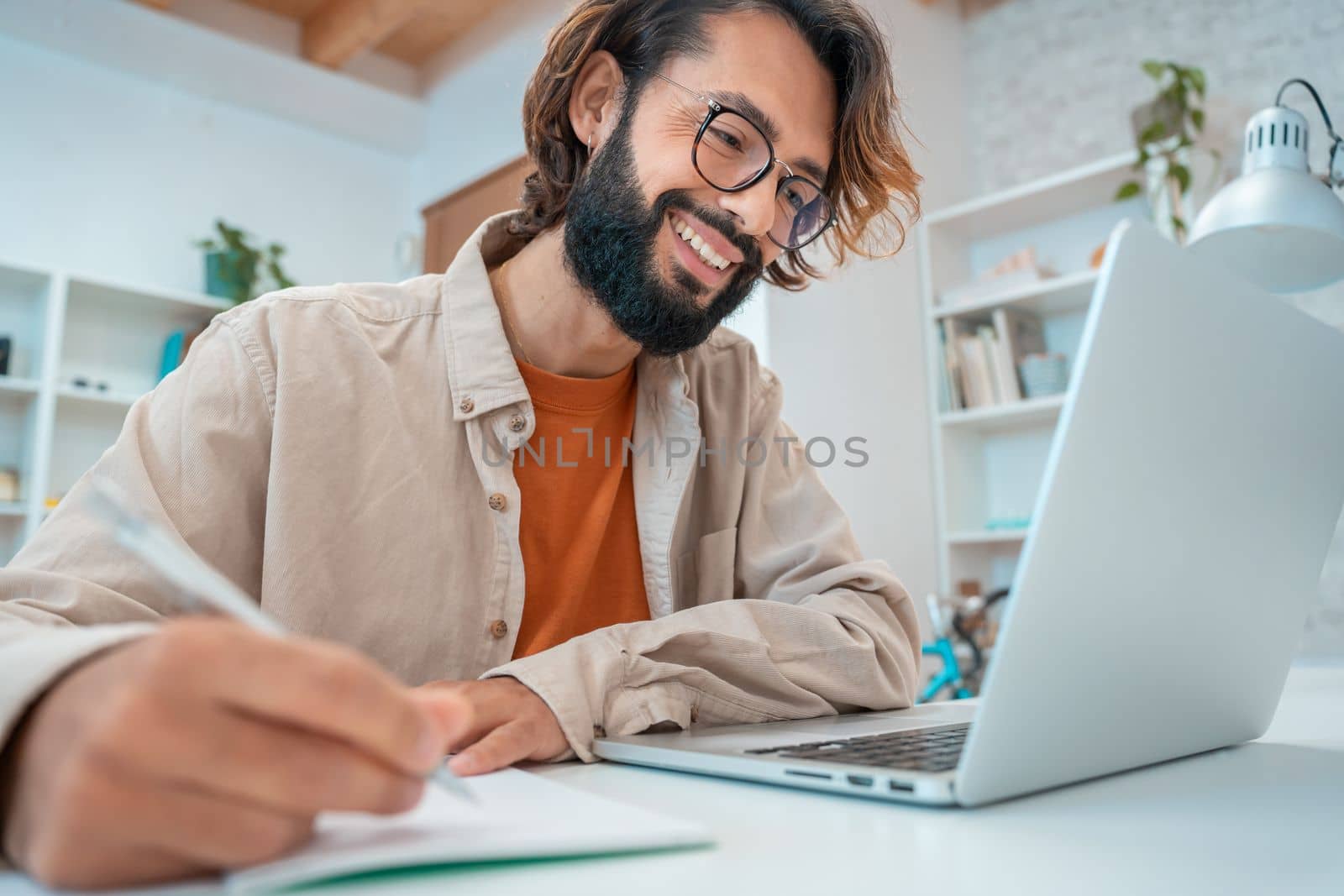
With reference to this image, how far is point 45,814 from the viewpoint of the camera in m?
0.37

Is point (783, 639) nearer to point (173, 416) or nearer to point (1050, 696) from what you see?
point (1050, 696)

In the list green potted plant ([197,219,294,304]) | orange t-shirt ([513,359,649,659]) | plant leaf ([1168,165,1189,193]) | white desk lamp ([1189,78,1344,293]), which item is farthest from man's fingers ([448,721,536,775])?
green potted plant ([197,219,294,304])

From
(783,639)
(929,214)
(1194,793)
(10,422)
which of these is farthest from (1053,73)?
(10,422)

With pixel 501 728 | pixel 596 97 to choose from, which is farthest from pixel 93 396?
pixel 501 728

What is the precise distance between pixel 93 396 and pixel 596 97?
2.65 meters

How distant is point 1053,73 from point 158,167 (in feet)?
11.1

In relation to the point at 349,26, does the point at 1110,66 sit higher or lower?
lower

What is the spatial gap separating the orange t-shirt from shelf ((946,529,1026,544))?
83.1 inches

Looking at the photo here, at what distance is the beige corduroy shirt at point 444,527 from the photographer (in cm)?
83

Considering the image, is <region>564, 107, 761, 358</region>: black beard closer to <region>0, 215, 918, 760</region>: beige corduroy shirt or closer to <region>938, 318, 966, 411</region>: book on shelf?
<region>0, 215, 918, 760</region>: beige corduroy shirt

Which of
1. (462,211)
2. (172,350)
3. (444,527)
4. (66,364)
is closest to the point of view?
(444,527)

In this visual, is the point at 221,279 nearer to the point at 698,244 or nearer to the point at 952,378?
the point at 952,378

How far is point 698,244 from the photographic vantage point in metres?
1.34

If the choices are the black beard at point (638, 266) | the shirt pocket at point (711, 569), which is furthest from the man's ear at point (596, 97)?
the shirt pocket at point (711, 569)
